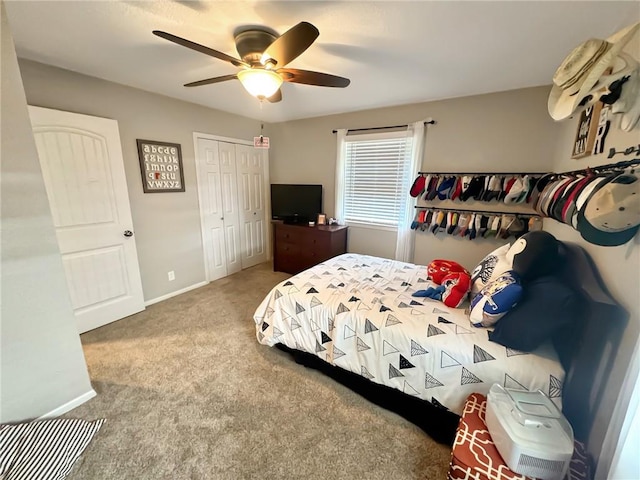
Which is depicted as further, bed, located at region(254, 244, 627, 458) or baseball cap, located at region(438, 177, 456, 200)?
baseball cap, located at region(438, 177, 456, 200)

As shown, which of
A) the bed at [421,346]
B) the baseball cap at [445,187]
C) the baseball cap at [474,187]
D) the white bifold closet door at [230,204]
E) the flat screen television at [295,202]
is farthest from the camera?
the flat screen television at [295,202]

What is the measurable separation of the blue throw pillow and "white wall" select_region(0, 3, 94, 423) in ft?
8.31

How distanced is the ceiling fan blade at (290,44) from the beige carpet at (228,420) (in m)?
2.15

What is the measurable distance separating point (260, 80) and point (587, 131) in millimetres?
2300

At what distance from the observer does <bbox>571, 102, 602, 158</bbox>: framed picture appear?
1708 millimetres

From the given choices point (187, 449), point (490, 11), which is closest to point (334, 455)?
point (187, 449)

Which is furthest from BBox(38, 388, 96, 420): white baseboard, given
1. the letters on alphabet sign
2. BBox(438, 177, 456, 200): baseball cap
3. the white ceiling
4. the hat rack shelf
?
BBox(438, 177, 456, 200): baseball cap

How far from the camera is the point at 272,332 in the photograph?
2.12 m

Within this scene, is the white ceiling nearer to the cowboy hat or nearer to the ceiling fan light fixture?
the ceiling fan light fixture

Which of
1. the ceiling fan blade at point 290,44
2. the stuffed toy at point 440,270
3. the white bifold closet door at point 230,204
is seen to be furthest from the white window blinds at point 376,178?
the ceiling fan blade at point 290,44

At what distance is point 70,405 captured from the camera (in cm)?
166

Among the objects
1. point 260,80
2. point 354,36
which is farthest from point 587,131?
point 260,80

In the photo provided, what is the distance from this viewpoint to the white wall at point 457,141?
2.61m

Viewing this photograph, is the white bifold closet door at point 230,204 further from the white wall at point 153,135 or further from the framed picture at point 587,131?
the framed picture at point 587,131
